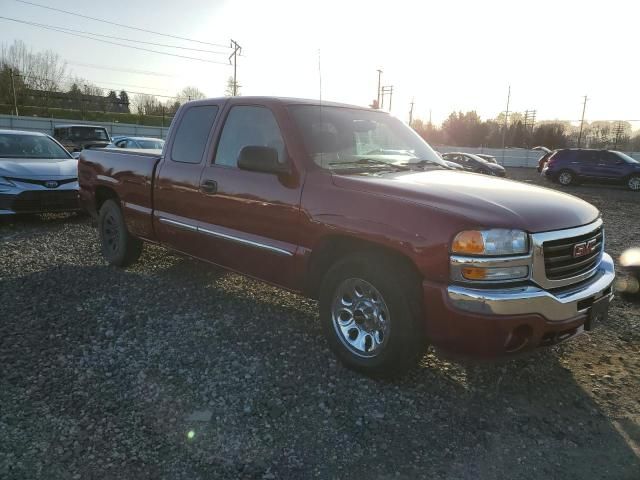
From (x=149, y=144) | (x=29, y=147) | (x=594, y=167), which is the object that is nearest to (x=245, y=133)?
(x=29, y=147)

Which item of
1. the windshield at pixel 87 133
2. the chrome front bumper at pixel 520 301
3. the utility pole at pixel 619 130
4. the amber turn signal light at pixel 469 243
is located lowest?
the chrome front bumper at pixel 520 301

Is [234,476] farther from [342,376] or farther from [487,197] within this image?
[487,197]

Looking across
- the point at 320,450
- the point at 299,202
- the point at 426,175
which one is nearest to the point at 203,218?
the point at 299,202

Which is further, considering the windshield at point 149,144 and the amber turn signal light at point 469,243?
the windshield at point 149,144

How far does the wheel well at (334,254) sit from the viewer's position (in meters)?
3.12

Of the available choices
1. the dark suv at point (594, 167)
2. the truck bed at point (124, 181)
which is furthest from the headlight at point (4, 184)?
the dark suv at point (594, 167)

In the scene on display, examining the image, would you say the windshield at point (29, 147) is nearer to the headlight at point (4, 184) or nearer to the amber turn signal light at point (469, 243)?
the headlight at point (4, 184)

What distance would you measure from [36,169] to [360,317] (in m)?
6.99

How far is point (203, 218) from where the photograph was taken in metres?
4.38

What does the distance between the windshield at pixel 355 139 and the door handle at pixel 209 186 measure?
3.07ft

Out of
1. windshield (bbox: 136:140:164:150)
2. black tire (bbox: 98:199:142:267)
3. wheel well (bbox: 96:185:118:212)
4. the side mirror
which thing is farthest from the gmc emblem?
windshield (bbox: 136:140:164:150)

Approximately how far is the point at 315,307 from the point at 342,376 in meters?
1.39

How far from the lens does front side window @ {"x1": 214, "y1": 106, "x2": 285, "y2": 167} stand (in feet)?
12.9

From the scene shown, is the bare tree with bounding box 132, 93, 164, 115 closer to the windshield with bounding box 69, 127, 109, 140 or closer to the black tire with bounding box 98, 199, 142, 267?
the windshield with bounding box 69, 127, 109, 140
